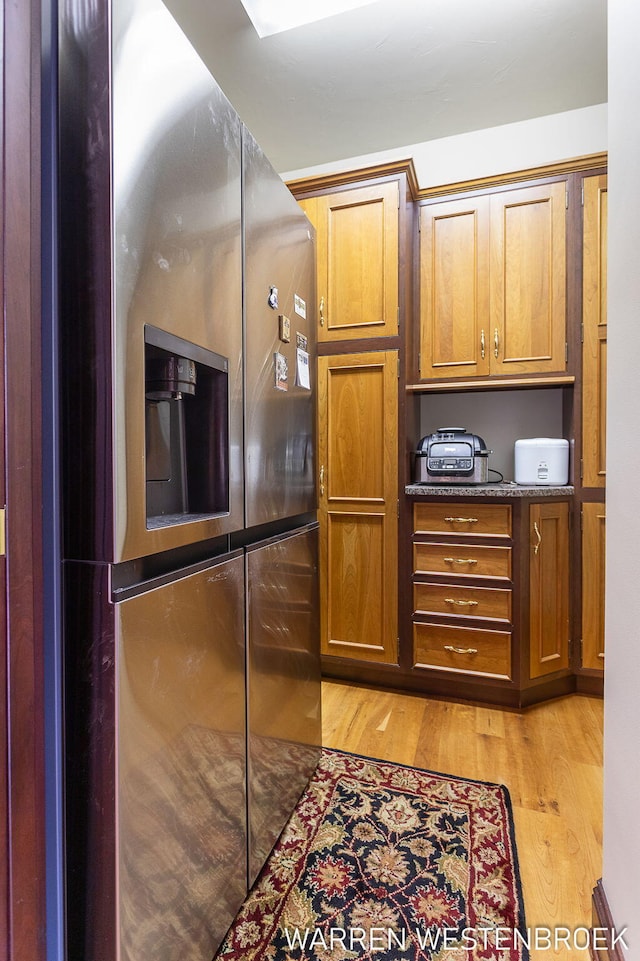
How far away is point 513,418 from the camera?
2.74 m

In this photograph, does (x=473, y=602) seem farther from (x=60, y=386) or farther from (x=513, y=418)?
(x=60, y=386)

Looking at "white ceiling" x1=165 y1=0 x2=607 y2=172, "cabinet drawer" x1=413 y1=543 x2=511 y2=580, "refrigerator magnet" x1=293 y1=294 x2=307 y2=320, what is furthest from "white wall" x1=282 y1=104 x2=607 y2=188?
"cabinet drawer" x1=413 y1=543 x2=511 y2=580

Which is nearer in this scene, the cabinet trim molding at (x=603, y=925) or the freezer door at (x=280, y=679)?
the cabinet trim molding at (x=603, y=925)

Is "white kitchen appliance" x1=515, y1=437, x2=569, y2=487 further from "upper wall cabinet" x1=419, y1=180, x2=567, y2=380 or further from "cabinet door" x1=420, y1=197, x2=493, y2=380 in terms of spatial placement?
"cabinet door" x1=420, y1=197, x2=493, y2=380

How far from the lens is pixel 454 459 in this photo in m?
2.42

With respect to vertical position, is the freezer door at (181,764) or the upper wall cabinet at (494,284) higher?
the upper wall cabinet at (494,284)

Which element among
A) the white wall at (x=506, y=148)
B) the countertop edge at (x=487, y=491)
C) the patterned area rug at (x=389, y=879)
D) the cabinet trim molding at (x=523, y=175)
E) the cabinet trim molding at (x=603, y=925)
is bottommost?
the patterned area rug at (x=389, y=879)

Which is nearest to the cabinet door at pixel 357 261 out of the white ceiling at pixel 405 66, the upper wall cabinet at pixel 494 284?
the upper wall cabinet at pixel 494 284

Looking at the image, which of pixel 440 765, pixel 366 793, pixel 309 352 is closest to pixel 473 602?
pixel 440 765

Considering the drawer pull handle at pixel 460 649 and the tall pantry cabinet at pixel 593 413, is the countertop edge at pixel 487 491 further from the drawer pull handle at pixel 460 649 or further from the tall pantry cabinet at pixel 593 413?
the drawer pull handle at pixel 460 649

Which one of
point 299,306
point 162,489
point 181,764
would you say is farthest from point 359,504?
point 181,764

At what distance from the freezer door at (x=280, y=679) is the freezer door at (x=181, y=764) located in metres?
0.07

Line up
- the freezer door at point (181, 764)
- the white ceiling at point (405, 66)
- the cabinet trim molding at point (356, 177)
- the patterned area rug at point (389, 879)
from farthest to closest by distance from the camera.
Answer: the cabinet trim molding at point (356, 177) → the white ceiling at point (405, 66) → the patterned area rug at point (389, 879) → the freezer door at point (181, 764)

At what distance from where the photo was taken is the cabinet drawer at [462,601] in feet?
7.45
